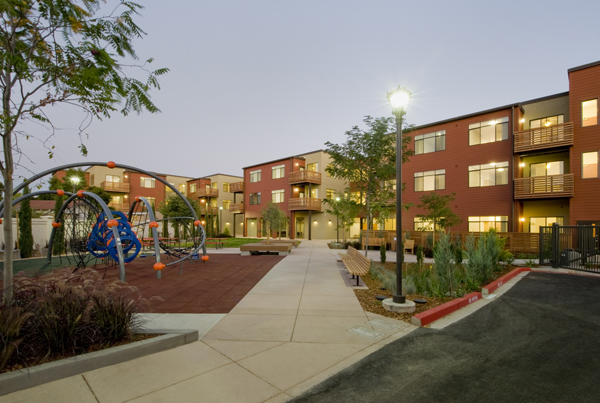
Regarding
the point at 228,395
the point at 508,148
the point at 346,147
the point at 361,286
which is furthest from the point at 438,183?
the point at 228,395

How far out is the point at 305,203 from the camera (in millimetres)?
37469

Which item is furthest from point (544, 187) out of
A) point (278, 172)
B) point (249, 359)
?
point (278, 172)

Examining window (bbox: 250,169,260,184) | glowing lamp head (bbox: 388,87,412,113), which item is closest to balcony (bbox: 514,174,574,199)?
glowing lamp head (bbox: 388,87,412,113)

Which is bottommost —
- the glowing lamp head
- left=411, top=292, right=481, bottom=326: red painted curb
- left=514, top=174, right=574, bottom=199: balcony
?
left=411, top=292, right=481, bottom=326: red painted curb

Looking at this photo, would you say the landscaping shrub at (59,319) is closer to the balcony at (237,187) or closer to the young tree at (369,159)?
the young tree at (369,159)

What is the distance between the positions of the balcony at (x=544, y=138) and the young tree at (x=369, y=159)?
1247 centimetres

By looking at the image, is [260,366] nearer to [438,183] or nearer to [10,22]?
[10,22]

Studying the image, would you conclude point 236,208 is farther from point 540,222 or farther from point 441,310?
point 441,310

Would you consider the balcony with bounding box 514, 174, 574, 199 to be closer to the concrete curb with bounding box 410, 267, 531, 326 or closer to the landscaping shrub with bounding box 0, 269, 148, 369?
the concrete curb with bounding box 410, 267, 531, 326

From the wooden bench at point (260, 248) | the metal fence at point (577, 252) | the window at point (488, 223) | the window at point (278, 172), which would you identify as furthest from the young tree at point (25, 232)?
the window at point (488, 223)

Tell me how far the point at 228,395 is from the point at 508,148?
2628 centimetres

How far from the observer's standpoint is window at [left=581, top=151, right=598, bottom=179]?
19.2 m

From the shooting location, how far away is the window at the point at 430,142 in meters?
26.5

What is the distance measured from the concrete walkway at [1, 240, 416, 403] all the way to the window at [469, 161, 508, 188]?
70.7ft
